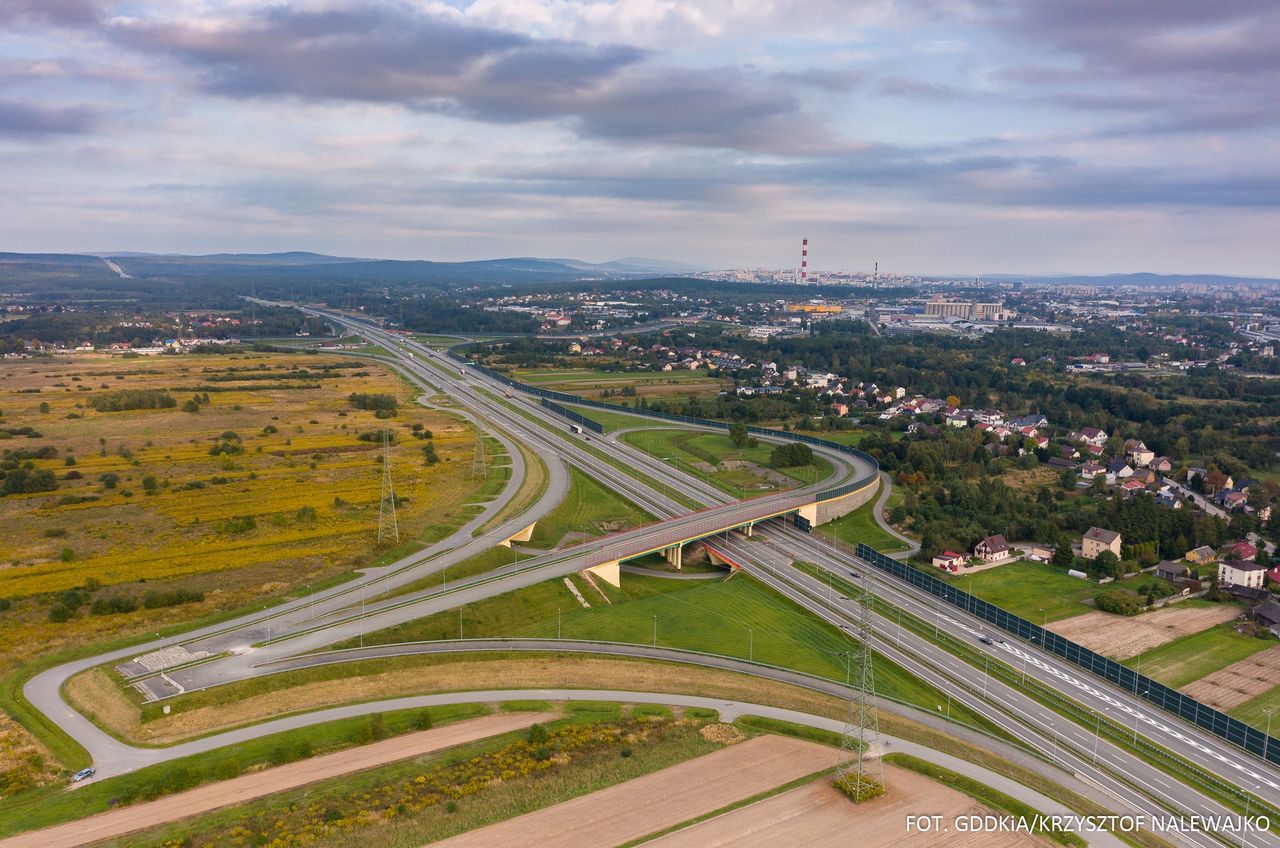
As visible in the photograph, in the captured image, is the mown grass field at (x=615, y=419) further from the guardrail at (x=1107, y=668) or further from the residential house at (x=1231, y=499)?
the residential house at (x=1231, y=499)

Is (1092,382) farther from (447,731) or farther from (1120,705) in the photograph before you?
(447,731)

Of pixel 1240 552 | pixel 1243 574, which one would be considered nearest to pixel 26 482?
pixel 1243 574

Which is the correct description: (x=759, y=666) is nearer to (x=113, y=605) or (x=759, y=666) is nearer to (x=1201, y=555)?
(x=113, y=605)

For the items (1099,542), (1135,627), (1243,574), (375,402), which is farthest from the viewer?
(375,402)

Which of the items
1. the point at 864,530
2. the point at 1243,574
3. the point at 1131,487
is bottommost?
the point at 864,530

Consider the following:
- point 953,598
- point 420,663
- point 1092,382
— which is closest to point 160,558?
point 420,663

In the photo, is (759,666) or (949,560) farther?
(949,560)

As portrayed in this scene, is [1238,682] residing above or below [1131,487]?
below
